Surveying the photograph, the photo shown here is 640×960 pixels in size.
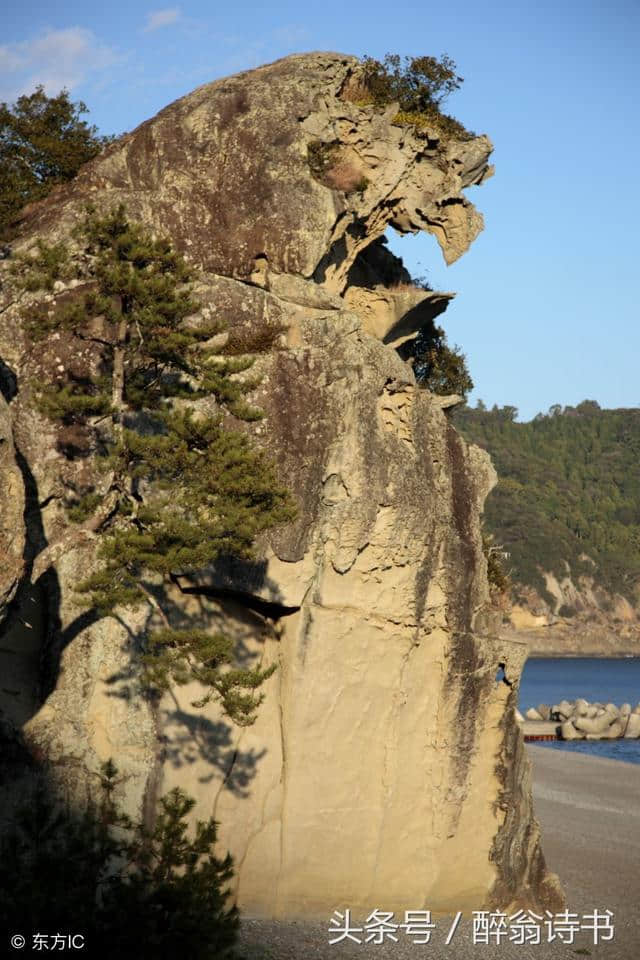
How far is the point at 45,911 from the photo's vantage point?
1330cm

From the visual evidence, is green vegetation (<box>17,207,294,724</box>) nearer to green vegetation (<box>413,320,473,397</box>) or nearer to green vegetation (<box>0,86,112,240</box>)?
green vegetation (<box>0,86,112,240</box>)

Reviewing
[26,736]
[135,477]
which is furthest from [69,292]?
[26,736]

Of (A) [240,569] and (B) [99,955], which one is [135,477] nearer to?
(A) [240,569]

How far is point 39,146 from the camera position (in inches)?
1154

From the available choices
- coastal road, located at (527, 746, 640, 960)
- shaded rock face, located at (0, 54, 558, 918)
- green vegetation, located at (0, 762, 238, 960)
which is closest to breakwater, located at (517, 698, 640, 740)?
coastal road, located at (527, 746, 640, 960)

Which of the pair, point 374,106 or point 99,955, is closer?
point 99,955

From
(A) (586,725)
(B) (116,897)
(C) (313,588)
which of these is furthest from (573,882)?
(A) (586,725)

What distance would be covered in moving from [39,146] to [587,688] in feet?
428

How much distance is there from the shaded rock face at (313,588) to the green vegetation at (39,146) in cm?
326

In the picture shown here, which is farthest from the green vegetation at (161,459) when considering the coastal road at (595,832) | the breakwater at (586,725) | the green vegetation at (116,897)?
the breakwater at (586,725)

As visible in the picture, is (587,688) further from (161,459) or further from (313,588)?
(161,459)

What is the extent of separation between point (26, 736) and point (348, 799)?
22.8 ft

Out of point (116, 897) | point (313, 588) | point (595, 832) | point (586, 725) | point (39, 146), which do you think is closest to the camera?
point (116, 897)

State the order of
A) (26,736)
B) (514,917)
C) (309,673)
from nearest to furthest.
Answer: (26,736) → (309,673) → (514,917)
